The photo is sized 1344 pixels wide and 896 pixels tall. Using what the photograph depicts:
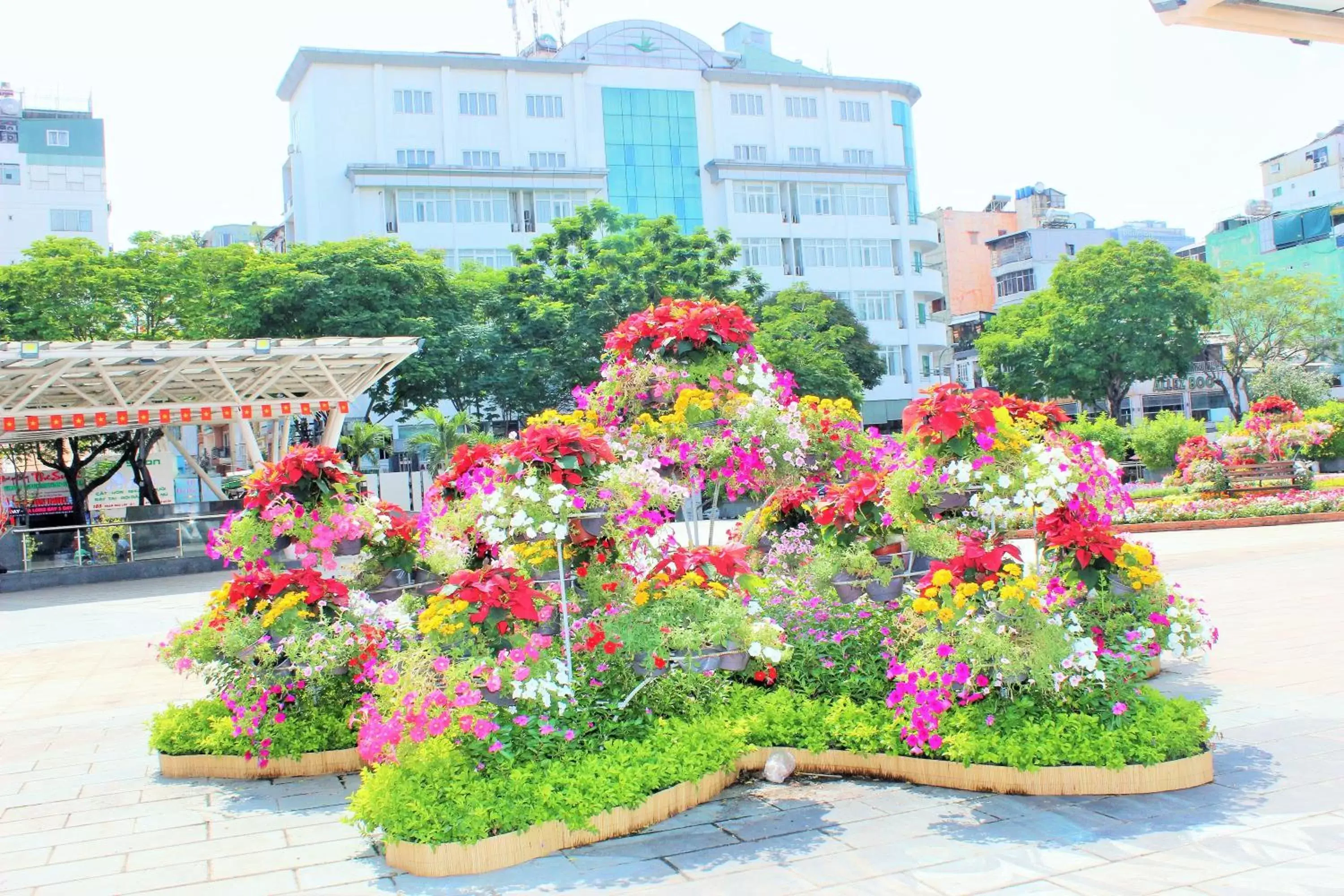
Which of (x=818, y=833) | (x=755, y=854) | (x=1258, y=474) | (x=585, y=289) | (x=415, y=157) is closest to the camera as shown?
(x=755, y=854)

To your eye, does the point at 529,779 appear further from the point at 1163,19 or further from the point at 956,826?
the point at 1163,19

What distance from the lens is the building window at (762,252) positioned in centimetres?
4306

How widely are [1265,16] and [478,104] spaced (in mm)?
40220

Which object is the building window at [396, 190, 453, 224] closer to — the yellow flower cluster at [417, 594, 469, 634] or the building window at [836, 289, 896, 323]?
the building window at [836, 289, 896, 323]

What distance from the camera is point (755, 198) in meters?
43.8

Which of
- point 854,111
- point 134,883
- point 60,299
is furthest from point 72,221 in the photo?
point 134,883

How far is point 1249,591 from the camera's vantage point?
10.5 meters

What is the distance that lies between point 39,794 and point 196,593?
38.3ft

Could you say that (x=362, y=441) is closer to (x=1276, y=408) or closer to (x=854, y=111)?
(x=1276, y=408)

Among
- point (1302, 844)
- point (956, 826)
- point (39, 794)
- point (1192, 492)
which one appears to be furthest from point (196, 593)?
point (1192, 492)

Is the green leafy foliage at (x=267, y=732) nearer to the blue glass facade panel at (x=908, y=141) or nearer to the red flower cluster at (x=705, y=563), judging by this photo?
the red flower cluster at (x=705, y=563)

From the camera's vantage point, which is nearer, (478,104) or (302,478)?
(302,478)

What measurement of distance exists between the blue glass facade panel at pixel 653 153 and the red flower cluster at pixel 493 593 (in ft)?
126

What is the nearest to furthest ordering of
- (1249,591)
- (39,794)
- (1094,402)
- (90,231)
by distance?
(39,794) < (1249,591) < (1094,402) < (90,231)
